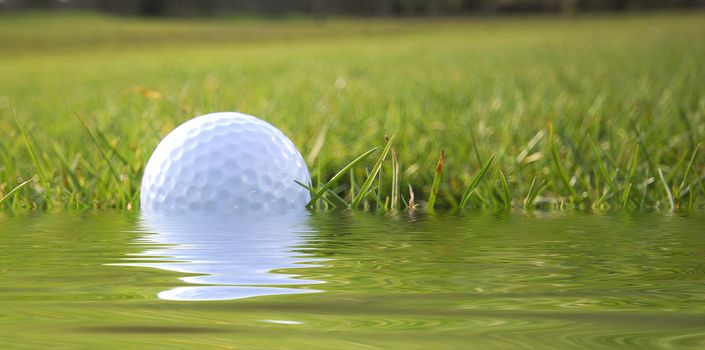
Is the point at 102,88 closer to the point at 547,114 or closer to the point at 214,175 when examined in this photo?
the point at 547,114

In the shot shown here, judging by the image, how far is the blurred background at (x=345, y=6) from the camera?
47.8 m

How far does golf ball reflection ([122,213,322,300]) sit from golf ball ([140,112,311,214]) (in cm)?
45

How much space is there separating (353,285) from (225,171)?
123cm

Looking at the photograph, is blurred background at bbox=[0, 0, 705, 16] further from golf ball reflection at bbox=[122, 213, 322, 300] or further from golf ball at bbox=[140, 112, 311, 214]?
golf ball reflection at bbox=[122, 213, 322, 300]

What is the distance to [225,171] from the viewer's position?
1.93 m

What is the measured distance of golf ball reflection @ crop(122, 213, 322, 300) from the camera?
0.70 metres

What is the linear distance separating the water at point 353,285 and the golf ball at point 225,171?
0.55 m

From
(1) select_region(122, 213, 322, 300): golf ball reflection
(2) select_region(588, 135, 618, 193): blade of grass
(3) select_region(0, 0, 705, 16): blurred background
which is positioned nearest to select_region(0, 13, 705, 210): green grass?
(2) select_region(588, 135, 618, 193): blade of grass

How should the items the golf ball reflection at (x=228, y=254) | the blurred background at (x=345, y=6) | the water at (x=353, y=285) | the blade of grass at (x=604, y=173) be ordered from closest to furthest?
the water at (x=353, y=285) → the golf ball reflection at (x=228, y=254) → the blade of grass at (x=604, y=173) → the blurred background at (x=345, y=6)

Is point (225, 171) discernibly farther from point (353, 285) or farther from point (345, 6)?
point (345, 6)

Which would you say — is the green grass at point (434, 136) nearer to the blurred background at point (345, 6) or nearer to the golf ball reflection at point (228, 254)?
the golf ball reflection at point (228, 254)

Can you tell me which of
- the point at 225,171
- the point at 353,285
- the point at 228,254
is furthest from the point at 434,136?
the point at 353,285

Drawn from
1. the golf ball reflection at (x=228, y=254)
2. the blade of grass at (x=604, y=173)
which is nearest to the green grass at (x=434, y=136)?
the blade of grass at (x=604, y=173)

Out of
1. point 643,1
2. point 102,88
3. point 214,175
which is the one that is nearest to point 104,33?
point 102,88
